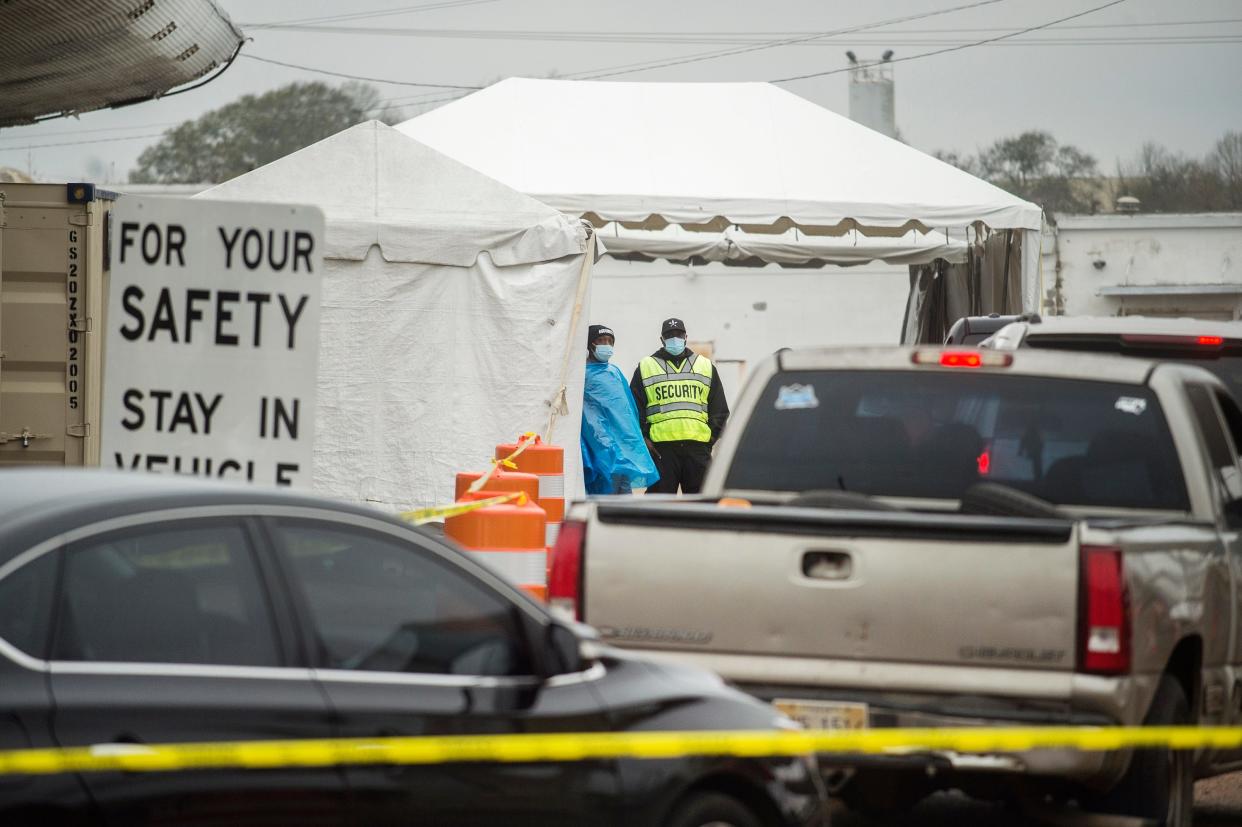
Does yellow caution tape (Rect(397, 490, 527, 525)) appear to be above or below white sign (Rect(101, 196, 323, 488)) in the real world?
below

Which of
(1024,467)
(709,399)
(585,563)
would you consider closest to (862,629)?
(585,563)

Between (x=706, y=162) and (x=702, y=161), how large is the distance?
44 mm

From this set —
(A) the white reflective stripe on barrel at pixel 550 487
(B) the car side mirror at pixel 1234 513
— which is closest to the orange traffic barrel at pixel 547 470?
(A) the white reflective stripe on barrel at pixel 550 487

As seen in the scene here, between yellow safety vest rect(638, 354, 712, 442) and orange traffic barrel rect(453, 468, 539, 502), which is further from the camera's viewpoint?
yellow safety vest rect(638, 354, 712, 442)

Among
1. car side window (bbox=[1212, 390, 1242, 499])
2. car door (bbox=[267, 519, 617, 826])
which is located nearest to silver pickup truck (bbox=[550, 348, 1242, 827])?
car side window (bbox=[1212, 390, 1242, 499])

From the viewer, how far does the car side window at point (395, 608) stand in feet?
14.7

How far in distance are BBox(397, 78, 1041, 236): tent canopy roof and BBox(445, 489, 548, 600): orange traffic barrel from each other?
10794mm

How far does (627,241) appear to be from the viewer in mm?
19719

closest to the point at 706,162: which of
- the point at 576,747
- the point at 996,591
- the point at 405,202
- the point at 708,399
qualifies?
the point at 708,399

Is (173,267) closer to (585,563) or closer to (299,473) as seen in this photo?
(299,473)

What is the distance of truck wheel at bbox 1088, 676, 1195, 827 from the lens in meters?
6.18

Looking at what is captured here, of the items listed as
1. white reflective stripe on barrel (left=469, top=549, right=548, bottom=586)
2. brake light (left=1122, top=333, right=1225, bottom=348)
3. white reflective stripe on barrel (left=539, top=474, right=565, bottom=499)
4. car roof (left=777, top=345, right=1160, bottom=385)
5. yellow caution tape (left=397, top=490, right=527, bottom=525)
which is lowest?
white reflective stripe on barrel (left=469, top=549, right=548, bottom=586)

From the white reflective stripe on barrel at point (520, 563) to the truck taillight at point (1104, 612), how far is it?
300 cm

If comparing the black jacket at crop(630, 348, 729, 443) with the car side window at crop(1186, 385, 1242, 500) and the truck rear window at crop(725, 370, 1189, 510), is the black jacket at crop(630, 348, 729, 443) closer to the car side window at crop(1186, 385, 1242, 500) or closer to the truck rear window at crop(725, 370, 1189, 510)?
the car side window at crop(1186, 385, 1242, 500)
